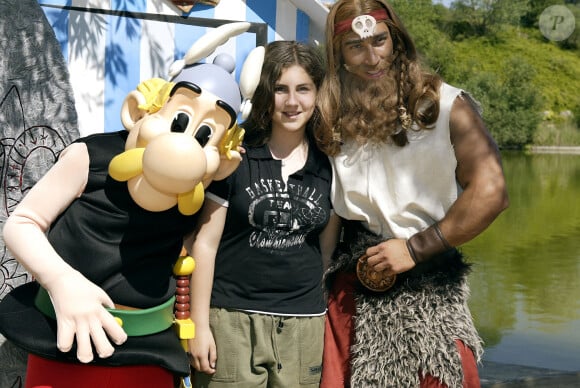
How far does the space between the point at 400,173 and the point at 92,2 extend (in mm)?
1814

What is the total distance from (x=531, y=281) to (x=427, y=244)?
9.67 metres

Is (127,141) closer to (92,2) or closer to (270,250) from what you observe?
(270,250)

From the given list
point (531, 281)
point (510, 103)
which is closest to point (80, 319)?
point (531, 281)

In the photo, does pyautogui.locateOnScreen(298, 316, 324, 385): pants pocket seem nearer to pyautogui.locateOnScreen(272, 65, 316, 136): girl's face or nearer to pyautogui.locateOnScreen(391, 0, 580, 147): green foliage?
pyautogui.locateOnScreen(272, 65, 316, 136): girl's face

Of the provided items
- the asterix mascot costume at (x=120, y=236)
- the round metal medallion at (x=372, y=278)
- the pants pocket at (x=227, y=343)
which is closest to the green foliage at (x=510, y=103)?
the round metal medallion at (x=372, y=278)

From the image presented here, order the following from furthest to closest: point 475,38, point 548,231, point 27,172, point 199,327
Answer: point 475,38 < point 548,231 < point 27,172 < point 199,327

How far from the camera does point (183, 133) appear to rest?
231 cm

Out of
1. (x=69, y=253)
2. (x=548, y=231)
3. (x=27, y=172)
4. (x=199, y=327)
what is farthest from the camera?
(x=548, y=231)

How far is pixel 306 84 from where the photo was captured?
2.92m

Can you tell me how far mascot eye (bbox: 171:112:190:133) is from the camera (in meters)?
2.32

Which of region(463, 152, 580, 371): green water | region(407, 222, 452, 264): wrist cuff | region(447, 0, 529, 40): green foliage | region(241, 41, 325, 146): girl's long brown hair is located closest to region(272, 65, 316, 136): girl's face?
region(241, 41, 325, 146): girl's long brown hair

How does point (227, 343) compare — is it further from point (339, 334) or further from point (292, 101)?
point (292, 101)

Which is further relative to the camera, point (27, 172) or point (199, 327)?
point (27, 172)

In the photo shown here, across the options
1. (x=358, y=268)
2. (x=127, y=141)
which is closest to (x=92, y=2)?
(x=127, y=141)
